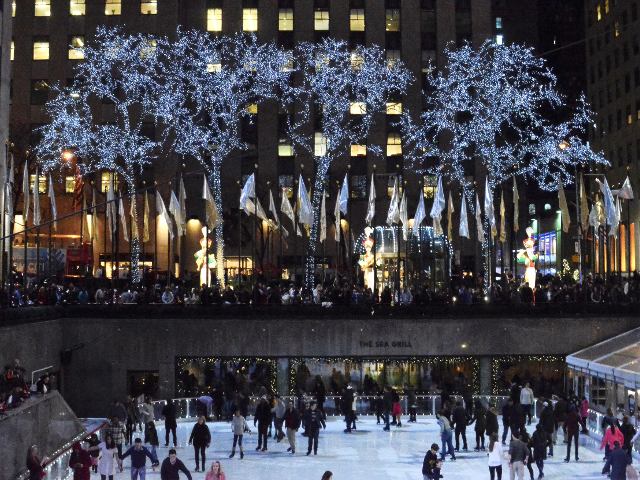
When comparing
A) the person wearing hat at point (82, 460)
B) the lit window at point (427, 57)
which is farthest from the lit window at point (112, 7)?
the person wearing hat at point (82, 460)

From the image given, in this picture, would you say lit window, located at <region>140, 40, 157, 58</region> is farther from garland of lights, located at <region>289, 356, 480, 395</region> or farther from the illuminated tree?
garland of lights, located at <region>289, 356, 480, 395</region>

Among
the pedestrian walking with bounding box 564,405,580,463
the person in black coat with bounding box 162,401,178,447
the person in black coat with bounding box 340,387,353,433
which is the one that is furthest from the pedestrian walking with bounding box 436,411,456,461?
the person in black coat with bounding box 162,401,178,447

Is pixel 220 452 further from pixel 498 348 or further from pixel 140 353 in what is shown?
pixel 498 348

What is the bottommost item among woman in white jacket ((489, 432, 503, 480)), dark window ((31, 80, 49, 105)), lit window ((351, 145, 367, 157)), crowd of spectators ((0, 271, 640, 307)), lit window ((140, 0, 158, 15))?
woman in white jacket ((489, 432, 503, 480))

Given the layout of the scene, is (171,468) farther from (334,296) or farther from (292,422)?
(334,296)

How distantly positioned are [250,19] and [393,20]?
33.7ft

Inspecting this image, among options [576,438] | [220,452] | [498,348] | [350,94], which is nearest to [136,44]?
[350,94]

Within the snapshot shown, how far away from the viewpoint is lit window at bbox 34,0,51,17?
64562mm

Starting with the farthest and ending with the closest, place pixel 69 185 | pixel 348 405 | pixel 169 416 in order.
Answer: pixel 69 185, pixel 348 405, pixel 169 416

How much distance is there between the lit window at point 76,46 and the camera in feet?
208

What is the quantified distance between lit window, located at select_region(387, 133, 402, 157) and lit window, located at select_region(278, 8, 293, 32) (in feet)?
34.6

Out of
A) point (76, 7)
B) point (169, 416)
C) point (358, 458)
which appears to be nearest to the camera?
point (358, 458)

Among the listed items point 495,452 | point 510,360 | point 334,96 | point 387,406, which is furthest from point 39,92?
point 495,452

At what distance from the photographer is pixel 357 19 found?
2601 inches
